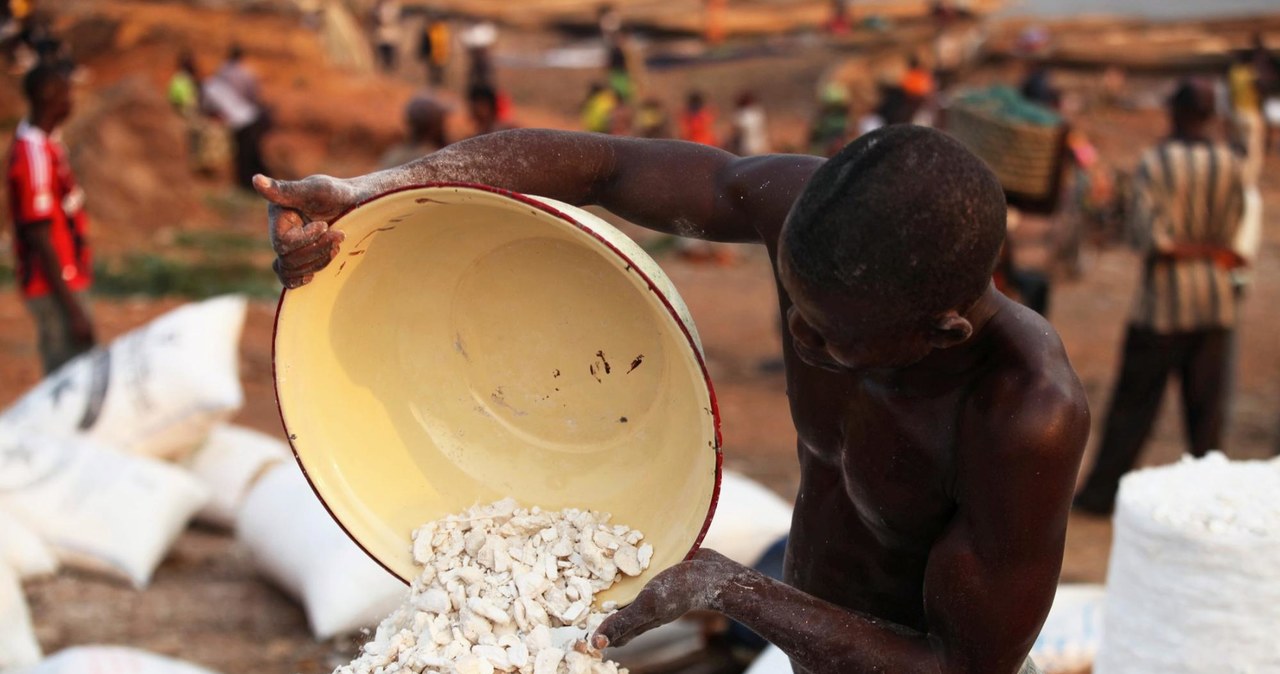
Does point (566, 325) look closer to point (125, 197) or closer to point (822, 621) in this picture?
point (822, 621)

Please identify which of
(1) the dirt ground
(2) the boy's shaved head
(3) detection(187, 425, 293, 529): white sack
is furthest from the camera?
(3) detection(187, 425, 293, 529): white sack

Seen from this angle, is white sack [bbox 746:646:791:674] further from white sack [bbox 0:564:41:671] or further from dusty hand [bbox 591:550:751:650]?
white sack [bbox 0:564:41:671]

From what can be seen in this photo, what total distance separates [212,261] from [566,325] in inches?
300

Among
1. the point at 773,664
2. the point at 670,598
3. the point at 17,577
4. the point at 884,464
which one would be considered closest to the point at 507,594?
the point at 670,598

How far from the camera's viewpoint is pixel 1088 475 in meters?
5.22

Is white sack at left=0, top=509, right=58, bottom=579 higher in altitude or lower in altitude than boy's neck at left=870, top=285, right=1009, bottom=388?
lower

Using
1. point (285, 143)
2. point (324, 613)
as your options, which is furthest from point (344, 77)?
point (324, 613)

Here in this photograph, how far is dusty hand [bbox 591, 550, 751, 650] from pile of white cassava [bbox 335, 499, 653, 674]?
5 cm

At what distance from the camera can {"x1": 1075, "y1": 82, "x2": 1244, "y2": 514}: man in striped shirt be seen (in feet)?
15.3

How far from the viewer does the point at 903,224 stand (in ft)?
3.94

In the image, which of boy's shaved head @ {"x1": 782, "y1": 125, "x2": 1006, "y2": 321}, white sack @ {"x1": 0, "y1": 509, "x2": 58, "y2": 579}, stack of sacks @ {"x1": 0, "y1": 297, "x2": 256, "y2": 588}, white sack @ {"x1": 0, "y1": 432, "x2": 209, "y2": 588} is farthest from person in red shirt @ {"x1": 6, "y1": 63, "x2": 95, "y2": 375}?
boy's shaved head @ {"x1": 782, "y1": 125, "x2": 1006, "y2": 321}

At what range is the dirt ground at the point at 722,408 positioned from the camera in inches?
136

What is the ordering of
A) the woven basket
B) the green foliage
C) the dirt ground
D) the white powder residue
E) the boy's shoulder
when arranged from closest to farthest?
the boy's shoulder
the white powder residue
the dirt ground
the woven basket
the green foliage

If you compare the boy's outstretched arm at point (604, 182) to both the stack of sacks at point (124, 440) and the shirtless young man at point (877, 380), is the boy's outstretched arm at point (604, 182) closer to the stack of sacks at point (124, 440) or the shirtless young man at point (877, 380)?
the shirtless young man at point (877, 380)
